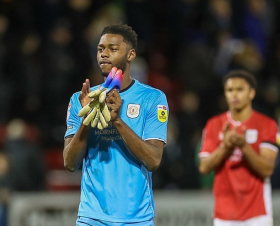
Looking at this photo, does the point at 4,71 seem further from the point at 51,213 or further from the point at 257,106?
the point at 257,106

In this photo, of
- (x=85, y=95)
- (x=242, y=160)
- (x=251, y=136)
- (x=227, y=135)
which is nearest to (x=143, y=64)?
(x=251, y=136)

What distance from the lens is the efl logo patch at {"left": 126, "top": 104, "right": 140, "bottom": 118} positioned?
472 cm

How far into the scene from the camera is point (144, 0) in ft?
42.9

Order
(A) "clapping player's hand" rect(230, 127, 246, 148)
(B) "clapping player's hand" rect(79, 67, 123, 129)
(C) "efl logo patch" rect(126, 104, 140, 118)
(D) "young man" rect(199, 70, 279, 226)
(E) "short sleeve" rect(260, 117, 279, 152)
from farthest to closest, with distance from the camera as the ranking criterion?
(E) "short sleeve" rect(260, 117, 279, 152), (D) "young man" rect(199, 70, 279, 226), (A) "clapping player's hand" rect(230, 127, 246, 148), (C) "efl logo patch" rect(126, 104, 140, 118), (B) "clapping player's hand" rect(79, 67, 123, 129)

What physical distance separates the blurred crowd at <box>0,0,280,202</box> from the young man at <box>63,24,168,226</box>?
5.56m

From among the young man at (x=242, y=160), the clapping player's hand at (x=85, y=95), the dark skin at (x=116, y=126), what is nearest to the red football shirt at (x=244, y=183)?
the young man at (x=242, y=160)

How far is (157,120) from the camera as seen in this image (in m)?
4.74

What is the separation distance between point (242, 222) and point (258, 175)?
459 mm

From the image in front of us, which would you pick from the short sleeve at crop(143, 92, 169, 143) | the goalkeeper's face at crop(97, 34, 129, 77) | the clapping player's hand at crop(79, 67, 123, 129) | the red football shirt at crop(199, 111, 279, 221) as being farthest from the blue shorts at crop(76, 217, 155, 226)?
the red football shirt at crop(199, 111, 279, 221)

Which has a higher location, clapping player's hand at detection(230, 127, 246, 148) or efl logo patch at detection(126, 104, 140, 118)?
efl logo patch at detection(126, 104, 140, 118)

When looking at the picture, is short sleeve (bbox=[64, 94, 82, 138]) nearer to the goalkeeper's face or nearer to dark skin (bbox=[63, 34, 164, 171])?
dark skin (bbox=[63, 34, 164, 171])

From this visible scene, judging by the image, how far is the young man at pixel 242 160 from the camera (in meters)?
6.61

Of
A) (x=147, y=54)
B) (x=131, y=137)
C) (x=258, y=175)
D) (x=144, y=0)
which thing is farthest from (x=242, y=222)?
(x=144, y=0)

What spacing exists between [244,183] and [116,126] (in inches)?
102
